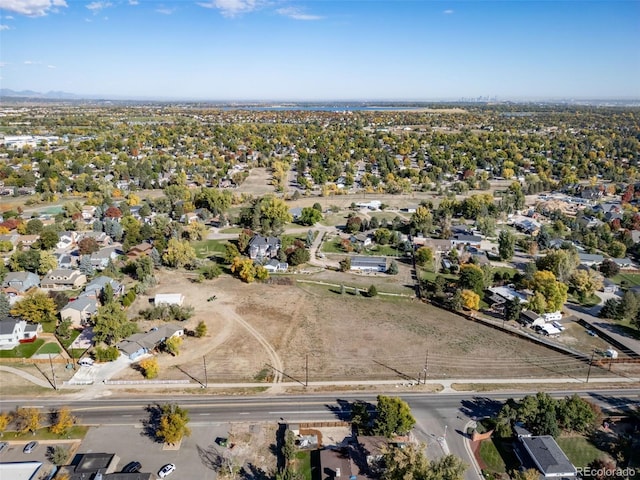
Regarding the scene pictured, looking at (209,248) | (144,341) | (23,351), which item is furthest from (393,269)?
(23,351)

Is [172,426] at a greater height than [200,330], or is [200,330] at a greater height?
[172,426]

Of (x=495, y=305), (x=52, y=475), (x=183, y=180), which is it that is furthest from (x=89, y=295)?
(x=183, y=180)

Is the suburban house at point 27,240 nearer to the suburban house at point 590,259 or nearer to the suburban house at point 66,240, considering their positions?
the suburban house at point 66,240

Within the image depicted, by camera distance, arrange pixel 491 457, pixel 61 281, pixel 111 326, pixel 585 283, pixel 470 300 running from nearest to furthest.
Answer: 1. pixel 491 457
2. pixel 111 326
3. pixel 470 300
4. pixel 585 283
5. pixel 61 281

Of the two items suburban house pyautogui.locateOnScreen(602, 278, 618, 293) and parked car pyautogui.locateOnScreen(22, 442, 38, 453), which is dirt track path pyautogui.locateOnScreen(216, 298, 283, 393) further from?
suburban house pyautogui.locateOnScreen(602, 278, 618, 293)

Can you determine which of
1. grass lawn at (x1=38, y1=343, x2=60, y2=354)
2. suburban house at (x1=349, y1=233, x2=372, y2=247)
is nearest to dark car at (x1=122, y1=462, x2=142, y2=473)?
grass lawn at (x1=38, y1=343, x2=60, y2=354)

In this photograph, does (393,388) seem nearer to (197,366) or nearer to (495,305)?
(197,366)

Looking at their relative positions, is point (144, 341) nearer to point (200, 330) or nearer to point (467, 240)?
point (200, 330)
